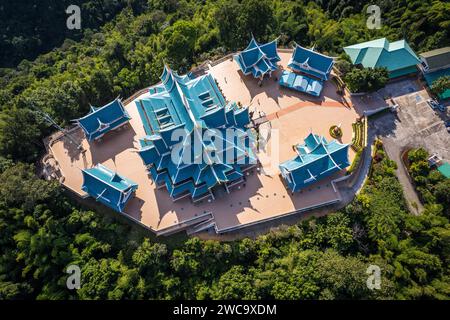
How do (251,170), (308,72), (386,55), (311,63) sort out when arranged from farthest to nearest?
(308,72) → (386,55) → (311,63) → (251,170)

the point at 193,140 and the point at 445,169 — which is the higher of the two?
the point at 193,140

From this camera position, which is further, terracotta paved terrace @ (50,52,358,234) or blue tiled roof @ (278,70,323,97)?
blue tiled roof @ (278,70,323,97)

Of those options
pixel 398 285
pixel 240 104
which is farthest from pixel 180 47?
pixel 398 285
